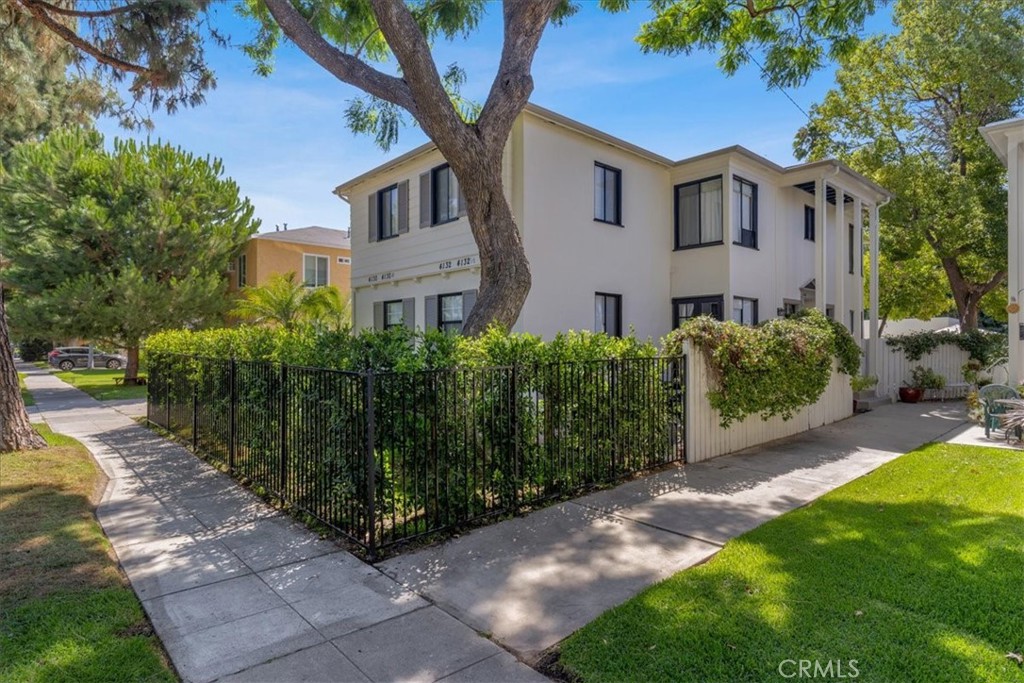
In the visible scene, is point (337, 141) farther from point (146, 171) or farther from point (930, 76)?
point (930, 76)

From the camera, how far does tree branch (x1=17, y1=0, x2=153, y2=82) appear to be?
773 centimetres

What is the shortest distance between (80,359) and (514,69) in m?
36.3

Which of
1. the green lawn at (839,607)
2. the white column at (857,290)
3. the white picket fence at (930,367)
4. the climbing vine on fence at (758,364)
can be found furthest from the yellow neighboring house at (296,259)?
the green lawn at (839,607)

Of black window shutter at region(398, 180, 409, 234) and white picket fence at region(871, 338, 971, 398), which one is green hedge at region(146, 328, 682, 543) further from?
white picket fence at region(871, 338, 971, 398)

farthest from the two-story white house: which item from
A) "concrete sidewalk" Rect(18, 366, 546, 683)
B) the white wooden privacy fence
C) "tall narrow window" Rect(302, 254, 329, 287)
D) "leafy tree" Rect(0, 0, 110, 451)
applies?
"tall narrow window" Rect(302, 254, 329, 287)

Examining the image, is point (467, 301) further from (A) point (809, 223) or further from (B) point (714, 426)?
(A) point (809, 223)

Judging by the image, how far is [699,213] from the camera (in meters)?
13.6

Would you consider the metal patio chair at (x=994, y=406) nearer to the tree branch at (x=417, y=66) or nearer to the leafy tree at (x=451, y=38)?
the leafy tree at (x=451, y=38)

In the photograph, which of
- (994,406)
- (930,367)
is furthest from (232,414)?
(930,367)

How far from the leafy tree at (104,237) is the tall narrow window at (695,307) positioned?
637 inches

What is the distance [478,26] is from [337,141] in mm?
3412

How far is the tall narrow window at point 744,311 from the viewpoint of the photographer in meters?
13.3

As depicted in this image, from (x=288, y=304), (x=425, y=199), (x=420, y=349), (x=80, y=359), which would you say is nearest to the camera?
(x=420, y=349)

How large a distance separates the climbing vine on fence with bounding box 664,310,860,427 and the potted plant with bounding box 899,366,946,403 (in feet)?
20.4
